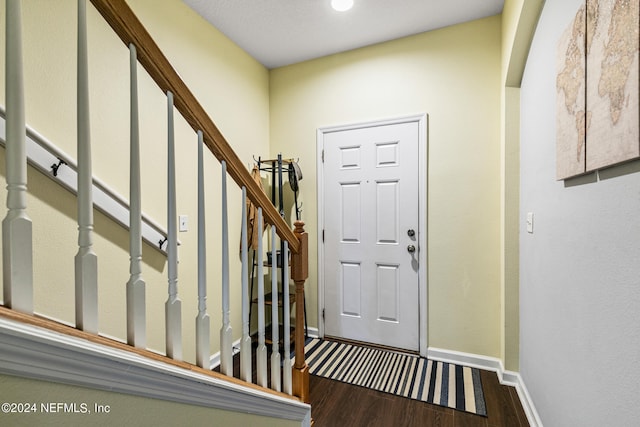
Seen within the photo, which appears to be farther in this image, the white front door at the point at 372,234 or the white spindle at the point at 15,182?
the white front door at the point at 372,234

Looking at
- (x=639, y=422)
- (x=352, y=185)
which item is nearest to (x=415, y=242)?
(x=352, y=185)

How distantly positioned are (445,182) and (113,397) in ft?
8.09

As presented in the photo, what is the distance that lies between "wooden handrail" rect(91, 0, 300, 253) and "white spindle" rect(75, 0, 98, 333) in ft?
0.26

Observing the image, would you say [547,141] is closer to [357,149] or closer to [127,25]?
[357,149]

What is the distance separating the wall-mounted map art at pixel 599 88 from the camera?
787mm

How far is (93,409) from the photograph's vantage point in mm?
625

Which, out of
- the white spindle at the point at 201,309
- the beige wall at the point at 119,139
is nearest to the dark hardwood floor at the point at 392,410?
the beige wall at the point at 119,139

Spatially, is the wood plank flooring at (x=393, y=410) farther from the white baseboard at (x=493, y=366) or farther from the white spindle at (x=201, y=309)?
the white spindle at (x=201, y=309)

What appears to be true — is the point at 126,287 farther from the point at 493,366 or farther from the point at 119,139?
the point at 493,366

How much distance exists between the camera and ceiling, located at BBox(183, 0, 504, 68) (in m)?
2.18

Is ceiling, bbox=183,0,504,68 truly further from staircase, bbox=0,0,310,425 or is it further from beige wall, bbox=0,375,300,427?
beige wall, bbox=0,375,300,427

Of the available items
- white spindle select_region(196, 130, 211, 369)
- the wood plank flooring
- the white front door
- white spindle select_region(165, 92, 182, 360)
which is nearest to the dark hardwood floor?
the wood plank flooring

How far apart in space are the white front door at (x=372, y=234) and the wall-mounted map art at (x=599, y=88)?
1376 millimetres

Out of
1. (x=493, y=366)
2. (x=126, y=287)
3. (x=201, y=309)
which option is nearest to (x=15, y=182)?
(x=126, y=287)
